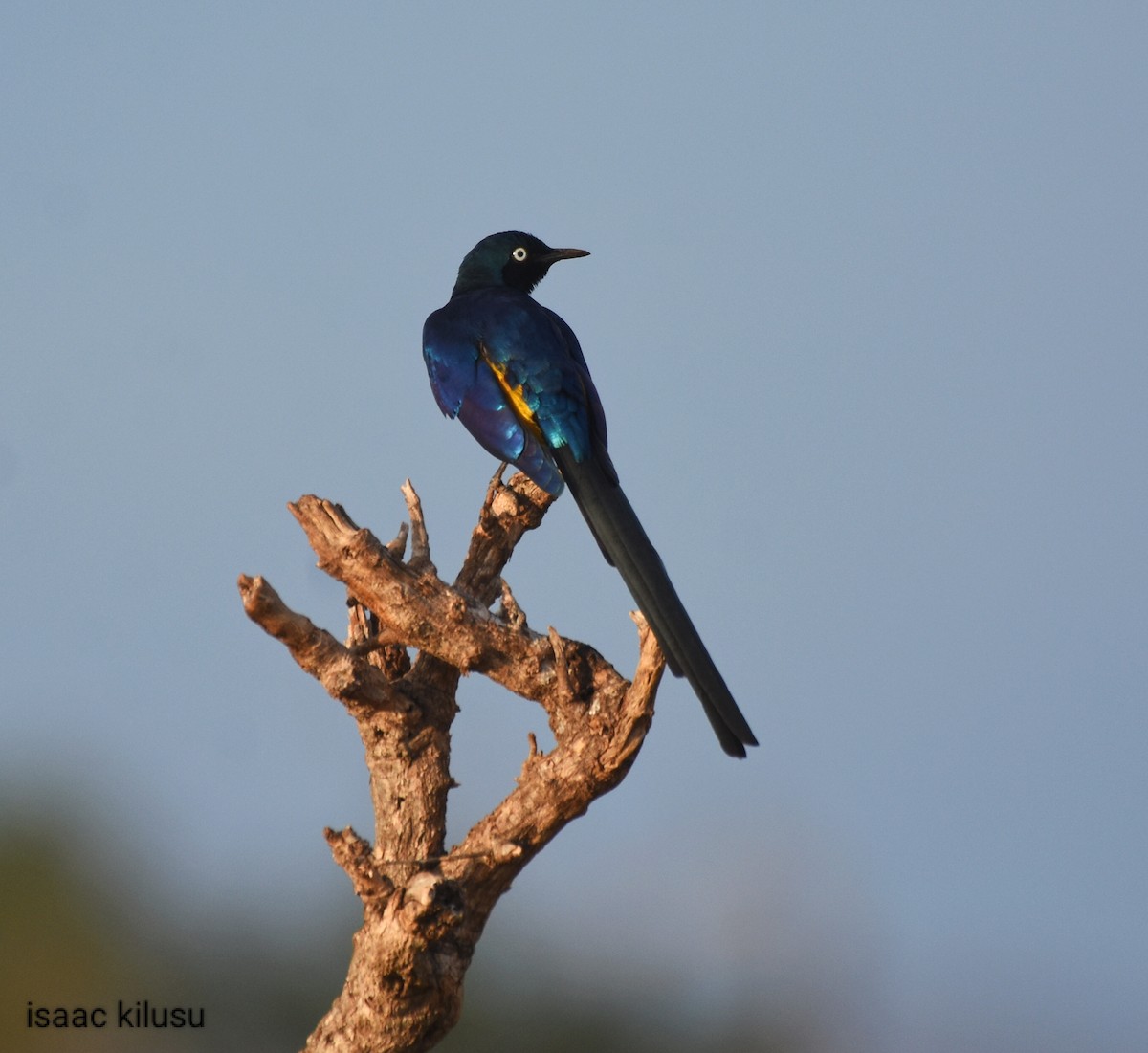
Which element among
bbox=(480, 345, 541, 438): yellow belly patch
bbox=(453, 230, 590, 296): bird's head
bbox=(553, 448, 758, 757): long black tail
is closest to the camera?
bbox=(553, 448, 758, 757): long black tail

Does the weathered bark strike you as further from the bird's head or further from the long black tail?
the bird's head

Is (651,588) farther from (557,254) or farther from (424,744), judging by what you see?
(557,254)

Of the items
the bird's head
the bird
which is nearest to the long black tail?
Answer: the bird

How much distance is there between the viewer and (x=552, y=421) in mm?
6172

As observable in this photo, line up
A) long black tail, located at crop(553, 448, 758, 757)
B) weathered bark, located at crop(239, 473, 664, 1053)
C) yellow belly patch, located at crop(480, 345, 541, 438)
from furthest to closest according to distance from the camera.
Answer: yellow belly patch, located at crop(480, 345, 541, 438), long black tail, located at crop(553, 448, 758, 757), weathered bark, located at crop(239, 473, 664, 1053)

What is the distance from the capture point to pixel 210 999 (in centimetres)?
1248

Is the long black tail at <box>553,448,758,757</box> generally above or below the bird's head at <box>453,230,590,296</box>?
below

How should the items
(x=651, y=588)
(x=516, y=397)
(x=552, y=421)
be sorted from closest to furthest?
(x=651, y=588) → (x=552, y=421) → (x=516, y=397)

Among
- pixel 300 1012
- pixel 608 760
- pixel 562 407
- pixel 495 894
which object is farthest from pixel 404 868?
pixel 300 1012

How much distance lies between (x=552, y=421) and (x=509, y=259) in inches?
78.1

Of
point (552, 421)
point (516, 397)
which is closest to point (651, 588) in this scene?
point (552, 421)

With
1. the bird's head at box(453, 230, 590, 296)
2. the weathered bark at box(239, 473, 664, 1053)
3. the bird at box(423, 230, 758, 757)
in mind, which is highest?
the bird's head at box(453, 230, 590, 296)

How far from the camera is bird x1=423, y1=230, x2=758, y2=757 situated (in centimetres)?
500

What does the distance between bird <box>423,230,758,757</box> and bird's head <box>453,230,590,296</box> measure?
307mm
